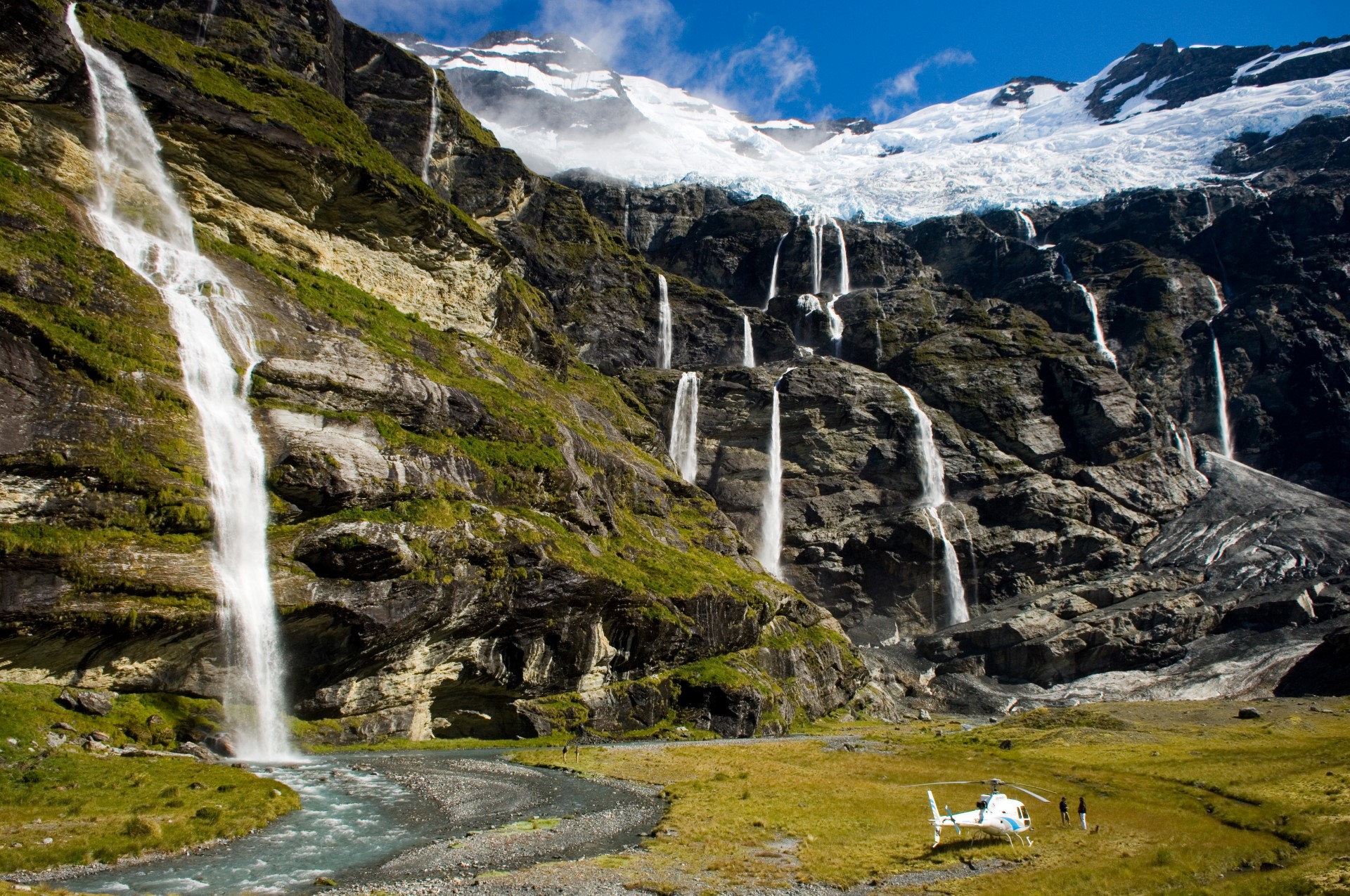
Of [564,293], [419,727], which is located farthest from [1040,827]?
[564,293]

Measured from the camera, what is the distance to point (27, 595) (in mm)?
27953

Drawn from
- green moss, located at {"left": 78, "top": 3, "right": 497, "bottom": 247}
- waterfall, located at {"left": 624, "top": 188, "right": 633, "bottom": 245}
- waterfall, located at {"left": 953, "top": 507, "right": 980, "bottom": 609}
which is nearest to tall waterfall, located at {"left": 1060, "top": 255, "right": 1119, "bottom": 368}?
waterfall, located at {"left": 953, "top": 507, "right": 980, "bottom": 609}

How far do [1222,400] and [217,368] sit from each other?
138m

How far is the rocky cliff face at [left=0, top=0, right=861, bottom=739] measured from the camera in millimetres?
31516

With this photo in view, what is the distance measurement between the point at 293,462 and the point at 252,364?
754 cm

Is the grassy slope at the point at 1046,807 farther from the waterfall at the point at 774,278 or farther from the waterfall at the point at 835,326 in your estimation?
the waterfall at the point at 774,278

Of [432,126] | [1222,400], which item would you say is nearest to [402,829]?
[432,126]

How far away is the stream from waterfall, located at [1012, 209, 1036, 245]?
172 meters

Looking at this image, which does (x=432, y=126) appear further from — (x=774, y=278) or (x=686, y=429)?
(x=774, y=278)

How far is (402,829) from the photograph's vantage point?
79.7ft

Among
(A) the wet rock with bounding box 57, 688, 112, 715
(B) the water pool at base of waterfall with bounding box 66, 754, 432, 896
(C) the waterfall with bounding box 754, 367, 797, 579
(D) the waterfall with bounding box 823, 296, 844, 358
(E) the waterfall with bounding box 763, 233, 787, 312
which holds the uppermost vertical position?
(E) the waterfall with bounding box 763, 233, 787, 312

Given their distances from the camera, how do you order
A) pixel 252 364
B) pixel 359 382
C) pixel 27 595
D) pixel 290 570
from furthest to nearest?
pixel 359 382, pixel 252 364, pixel 290 570, pixel 27 595

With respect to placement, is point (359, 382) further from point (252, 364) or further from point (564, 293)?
point (564, 293)

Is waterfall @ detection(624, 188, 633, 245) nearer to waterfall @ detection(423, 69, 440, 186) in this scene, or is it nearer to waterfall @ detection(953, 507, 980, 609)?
waterfall @ detection(423, 69, 440, 186)
